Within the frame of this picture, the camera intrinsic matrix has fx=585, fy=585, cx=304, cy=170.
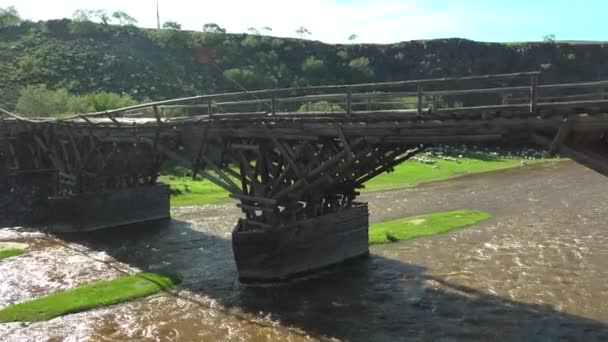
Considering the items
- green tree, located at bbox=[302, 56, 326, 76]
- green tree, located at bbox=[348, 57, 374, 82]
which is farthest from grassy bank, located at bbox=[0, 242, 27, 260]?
green tree, located at bbox=[348, 57, 374, 82]

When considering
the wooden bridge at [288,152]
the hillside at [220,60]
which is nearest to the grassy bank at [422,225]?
the wooden bridge at [288,152]

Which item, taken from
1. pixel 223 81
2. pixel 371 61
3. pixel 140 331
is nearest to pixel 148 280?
pixel 140 331

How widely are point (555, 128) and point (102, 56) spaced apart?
88.0 metres

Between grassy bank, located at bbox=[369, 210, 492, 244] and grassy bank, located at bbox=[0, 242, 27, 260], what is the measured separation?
15.1 m

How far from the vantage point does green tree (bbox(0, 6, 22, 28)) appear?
4262 inches

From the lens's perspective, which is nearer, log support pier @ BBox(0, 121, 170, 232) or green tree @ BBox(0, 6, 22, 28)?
log support pier @ BBox(0, 121, 170, 232)

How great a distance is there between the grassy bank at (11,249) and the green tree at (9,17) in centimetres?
9365

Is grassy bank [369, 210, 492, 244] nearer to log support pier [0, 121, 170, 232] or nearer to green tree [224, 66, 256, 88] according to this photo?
log support pier [0, 121, 170, 232]

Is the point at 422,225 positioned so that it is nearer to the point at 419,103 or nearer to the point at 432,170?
the point at 419,103

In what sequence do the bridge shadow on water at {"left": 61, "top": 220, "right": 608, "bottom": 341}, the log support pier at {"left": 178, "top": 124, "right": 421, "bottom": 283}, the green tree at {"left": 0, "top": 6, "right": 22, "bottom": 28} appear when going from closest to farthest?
the bridge shadow on water at {"left": 61, "top": 220, "right": 608, "bottom": 341}
the log support pier at {"left": 178, "top": 124, "right": 421, "bottom": 283}
the green tree at {"left": 0, "top": 6, "right": 22, "bottom": 28}

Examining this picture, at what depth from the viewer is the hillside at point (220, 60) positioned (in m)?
82.6

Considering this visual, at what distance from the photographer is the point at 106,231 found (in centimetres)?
3059

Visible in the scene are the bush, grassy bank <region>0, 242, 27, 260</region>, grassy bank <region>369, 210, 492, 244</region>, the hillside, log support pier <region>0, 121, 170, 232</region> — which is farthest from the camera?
the hillside

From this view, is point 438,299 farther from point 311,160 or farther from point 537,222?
point 537,222
